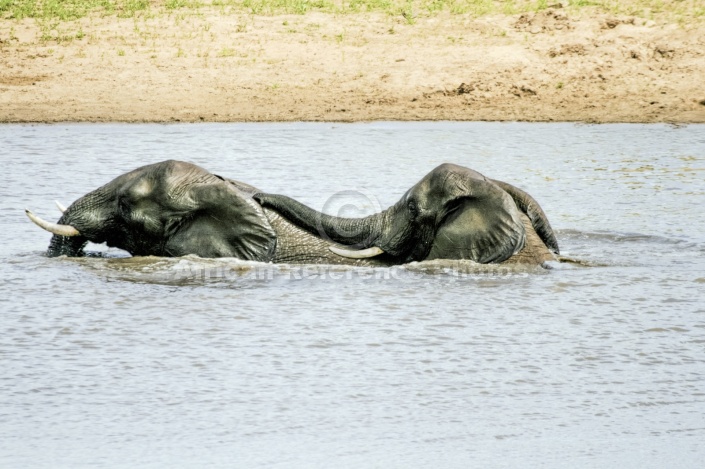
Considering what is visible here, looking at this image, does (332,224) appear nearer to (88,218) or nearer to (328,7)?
(88,218)

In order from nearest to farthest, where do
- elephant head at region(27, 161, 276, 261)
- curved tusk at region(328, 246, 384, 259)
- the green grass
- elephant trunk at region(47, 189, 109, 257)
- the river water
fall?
the river water
curved tusk at region(328, 246, 384, 259)
elephant head at region(27, 161, 276, 261)
elephant trunk at region(47, 189, 109, 257)
the green grass

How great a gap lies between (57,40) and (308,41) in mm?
3585

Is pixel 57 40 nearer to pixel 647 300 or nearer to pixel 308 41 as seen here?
pixel 308 41

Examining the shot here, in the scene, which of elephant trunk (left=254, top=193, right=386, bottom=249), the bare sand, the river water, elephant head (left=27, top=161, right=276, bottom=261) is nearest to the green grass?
the bare sand

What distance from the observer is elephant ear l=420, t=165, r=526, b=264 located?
8414 mm

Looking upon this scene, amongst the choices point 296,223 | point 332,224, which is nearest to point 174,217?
point 296,223

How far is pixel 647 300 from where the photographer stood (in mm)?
8141

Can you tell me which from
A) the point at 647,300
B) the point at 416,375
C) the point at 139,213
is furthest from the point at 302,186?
the point at 416,375

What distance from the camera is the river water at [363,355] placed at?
5.56 metres

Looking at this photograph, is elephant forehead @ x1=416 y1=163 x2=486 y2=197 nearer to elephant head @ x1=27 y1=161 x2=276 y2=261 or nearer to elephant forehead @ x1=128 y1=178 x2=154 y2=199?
elephant head @ x1=27 y1=161 x2=276 y2=261

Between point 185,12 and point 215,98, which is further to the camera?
point 185,12

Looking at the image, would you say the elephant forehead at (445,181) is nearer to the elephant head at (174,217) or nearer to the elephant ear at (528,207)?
the elephant ear at (528,207)

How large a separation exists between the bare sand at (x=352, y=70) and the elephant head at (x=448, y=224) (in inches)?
344

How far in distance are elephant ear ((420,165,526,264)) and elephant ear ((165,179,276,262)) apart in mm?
1231
